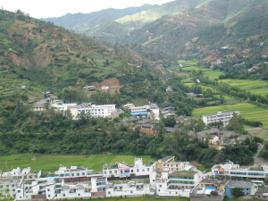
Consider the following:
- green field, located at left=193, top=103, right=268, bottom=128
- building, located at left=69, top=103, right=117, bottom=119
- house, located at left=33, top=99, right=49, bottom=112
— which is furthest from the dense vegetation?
green field, located at left=193, top=103, right=268, bottom=128

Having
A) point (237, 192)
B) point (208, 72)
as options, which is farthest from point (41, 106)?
point (208, 72)

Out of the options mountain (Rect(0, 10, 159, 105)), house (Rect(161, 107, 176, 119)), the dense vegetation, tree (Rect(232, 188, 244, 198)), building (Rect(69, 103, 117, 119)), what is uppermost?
mountain (Rect(0, 10, 159, 105))

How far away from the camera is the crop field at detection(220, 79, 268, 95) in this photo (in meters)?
69.4

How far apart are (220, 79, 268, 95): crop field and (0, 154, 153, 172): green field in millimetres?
30197

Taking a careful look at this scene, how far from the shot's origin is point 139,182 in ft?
122

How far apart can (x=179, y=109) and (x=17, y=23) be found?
40521 mm

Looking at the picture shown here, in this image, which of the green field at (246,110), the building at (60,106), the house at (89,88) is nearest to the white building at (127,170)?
the building at (60,106)

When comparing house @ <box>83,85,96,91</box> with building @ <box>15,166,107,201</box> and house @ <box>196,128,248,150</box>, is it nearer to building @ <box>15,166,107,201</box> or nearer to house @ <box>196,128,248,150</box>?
house @ <box>196,128,248,150</box>

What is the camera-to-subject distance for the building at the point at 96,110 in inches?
2157

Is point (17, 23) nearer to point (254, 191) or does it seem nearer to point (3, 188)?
point (3, 188)

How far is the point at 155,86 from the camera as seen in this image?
71000 mm

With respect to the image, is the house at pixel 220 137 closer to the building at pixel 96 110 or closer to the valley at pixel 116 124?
the valley at pixel 116 124

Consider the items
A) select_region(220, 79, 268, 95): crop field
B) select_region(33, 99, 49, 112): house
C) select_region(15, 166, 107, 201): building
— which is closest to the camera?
select_region(15, 166, 107, 201): building

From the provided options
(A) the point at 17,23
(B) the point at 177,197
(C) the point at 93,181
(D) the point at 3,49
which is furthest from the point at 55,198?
(A) the point at 17,23
